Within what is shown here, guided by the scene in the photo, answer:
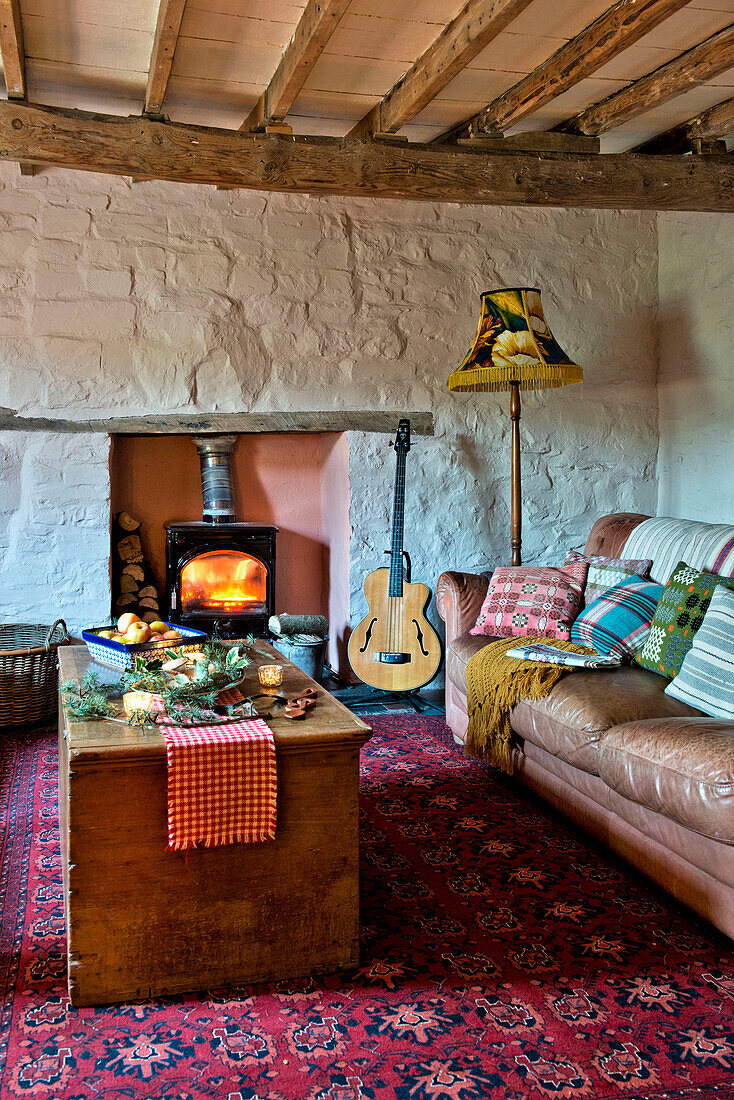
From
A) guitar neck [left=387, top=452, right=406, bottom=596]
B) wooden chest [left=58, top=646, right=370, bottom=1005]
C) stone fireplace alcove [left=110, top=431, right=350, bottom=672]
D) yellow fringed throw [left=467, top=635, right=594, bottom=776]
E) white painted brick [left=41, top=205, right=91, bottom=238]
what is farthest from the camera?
stone fireplace alcove [left=110, top=431, right=350, bottom=672]

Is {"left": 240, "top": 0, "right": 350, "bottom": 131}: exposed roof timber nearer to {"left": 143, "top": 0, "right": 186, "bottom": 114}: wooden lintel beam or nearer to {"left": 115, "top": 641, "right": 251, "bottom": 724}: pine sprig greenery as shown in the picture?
{"left": 143, "top": 0, "right": 186, "bottom": 114}: wooden lintel beam

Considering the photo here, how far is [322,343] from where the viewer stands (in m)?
4.47

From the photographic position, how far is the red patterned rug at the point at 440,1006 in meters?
1.57

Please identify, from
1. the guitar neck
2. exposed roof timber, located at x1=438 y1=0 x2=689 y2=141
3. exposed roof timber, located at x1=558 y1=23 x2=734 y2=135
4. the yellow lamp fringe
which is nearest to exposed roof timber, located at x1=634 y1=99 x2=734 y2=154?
exposed roof timber, located at x1=558 y1=23 x2=734 y2=135

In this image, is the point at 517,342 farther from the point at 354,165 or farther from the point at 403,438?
the point at 354,165

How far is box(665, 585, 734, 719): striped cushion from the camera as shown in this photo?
2.47 metres

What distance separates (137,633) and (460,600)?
1.60 metres

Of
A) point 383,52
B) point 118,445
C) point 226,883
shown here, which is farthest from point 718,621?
point 118,445

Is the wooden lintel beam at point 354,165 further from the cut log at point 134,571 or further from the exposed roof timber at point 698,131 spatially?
the cut log at point 134,571

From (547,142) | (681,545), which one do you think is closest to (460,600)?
(681,545)

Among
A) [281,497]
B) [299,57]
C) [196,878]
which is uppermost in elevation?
[299,57]

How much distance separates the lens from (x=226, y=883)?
186 centimetres

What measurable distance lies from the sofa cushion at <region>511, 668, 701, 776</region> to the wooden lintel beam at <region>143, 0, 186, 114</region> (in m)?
2.47

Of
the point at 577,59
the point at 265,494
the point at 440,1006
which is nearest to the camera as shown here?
the point at 440,1006
